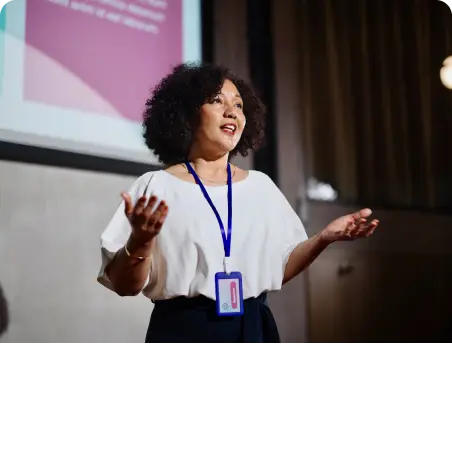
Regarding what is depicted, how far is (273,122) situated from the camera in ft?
5.39

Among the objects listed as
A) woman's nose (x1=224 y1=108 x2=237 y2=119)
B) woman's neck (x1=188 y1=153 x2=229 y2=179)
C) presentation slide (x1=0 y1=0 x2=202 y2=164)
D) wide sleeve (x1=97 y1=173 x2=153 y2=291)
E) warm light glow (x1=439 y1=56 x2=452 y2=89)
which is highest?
warm light glow (x1=439 y1=56 x2=452 y2=89)

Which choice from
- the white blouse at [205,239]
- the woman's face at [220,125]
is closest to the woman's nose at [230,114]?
the woman's face at [220,125]

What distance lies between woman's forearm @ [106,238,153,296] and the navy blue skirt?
0.24 feet

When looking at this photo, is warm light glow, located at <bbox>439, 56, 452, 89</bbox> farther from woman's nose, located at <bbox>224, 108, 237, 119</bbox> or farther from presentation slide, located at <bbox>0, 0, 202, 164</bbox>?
woman's nose, located at <bbox>224, 108, 237, 119</bbox>

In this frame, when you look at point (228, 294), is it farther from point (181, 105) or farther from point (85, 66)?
point (85, 66)

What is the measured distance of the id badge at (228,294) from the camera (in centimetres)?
95

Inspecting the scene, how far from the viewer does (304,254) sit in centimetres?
102

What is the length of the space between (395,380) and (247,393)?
0.25 m

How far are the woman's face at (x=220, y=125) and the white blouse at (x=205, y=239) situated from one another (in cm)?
7

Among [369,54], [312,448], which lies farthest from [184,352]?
[369,54]

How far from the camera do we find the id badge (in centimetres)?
95

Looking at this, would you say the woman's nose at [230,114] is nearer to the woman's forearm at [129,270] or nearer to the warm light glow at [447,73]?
the woman's forearm at [129,270]

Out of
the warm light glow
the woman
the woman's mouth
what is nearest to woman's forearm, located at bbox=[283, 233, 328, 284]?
the woman

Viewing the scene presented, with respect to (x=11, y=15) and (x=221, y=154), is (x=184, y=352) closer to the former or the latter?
(x=221, y=154)
